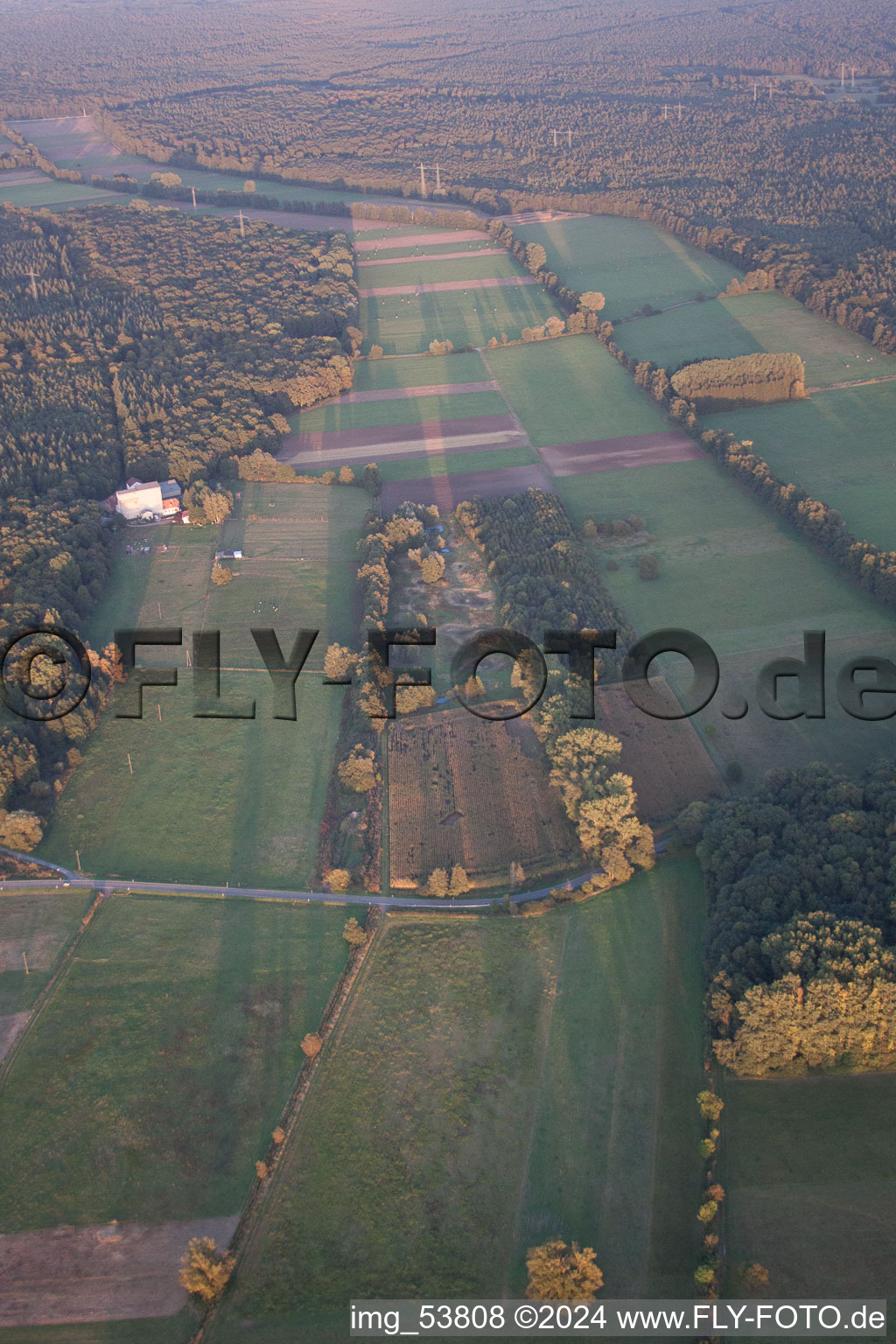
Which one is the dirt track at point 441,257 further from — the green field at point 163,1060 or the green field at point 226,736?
the green field at point 163,1060

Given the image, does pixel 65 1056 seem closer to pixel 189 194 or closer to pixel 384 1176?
pixel 384 1176

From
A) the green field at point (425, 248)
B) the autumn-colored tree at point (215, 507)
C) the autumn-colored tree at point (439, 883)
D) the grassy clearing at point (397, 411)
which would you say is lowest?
the autumn-colored tree at point (439, 883)

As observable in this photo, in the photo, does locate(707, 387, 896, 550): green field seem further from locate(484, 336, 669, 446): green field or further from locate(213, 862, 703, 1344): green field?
locate(213, 862, 703, 1344): green field

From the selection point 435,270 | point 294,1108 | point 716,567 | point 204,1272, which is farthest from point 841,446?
point 204,1272

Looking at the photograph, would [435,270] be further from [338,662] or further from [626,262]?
[338,662]

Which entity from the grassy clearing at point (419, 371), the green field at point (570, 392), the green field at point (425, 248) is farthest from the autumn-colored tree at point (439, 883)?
the green field at point (425, 248)

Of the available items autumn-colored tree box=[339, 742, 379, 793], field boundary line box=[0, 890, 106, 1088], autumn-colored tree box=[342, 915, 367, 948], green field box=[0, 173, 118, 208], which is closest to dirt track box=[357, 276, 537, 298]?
green field box=[0, 173, 118, 208]
